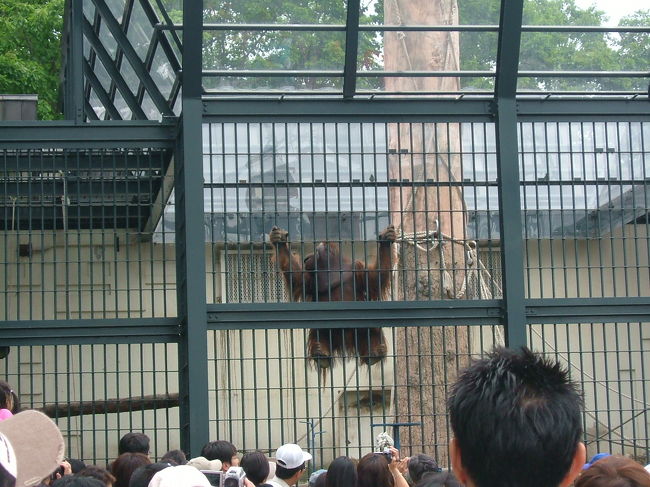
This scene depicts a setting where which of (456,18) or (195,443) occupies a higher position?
(456,18)

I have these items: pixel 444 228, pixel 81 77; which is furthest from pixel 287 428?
pixel 81 77

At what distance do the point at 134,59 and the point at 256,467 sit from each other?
14.2 feet

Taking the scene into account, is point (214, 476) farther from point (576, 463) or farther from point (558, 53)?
point (558, 53)

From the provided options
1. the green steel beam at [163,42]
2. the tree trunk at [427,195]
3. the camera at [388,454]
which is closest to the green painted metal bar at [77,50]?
the green steel beam at [163,42]

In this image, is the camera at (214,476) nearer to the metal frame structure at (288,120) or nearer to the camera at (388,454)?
the camera at (388,454)

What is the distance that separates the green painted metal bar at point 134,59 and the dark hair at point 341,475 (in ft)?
14.0

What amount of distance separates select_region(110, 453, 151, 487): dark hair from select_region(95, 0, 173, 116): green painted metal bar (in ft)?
12.9

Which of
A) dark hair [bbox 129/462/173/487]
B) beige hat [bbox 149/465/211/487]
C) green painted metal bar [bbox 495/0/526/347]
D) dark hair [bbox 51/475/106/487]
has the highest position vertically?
green painted metal bar [bbox 495/0/526/347]

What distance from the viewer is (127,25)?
8.73 m

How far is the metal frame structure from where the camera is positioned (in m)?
7.53

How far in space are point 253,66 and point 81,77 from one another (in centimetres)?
158

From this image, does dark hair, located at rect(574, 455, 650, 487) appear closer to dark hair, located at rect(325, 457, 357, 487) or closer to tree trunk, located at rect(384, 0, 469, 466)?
dark hair, located at rect(325, 457, 357, 487)

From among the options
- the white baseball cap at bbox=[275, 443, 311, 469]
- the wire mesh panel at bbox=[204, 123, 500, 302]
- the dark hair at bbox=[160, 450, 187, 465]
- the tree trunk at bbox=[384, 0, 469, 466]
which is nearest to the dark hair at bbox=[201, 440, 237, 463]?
the dark hair at bbox=[160, 450, 187, 465]

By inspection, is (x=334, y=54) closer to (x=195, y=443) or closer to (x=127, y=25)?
(x=127, y=25)
